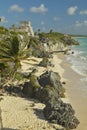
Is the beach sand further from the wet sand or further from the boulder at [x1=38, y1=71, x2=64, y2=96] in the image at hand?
the boulder at [x1=38, y1=71, x2=64, y2=96]

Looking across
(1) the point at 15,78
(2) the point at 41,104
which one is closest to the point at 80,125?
(2) the point at 41,104

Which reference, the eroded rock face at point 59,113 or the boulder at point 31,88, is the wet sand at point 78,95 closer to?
the eroded rock face at point 59,113

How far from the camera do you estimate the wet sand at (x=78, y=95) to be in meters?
31.2

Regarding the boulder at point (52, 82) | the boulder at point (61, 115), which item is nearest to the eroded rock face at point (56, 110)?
the boulder at point (61, 115)

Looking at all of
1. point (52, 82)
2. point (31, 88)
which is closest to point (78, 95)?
point (52, 82)

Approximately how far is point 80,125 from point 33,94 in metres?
9.98

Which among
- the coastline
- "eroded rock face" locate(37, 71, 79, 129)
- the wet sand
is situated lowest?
the wet sand

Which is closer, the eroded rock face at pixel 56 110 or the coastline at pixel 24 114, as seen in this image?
the coastline at pixel 24 114

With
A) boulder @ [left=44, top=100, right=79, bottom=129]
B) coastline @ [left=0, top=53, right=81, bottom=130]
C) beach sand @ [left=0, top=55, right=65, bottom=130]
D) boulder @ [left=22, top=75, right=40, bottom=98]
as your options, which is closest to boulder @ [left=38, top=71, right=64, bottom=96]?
coastline @ [left=0, top=53, right=81, bottom=130]

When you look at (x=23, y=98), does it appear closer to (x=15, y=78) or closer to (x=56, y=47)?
(x=15, y=78)

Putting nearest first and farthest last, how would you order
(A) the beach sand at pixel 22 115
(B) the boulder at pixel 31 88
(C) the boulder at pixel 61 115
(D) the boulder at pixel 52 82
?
(A) the beach sand at pixel 22 115 < (C) the boulder at pixel 61 115 < (B) the boulder at pixel 31 88 < (D) the boulder at pixel 52 82

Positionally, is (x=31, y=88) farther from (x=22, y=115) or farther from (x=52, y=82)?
(x=22, y=115)

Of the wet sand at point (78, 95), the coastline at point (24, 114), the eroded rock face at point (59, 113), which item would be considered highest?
the eroded rock face at point (59, 113)

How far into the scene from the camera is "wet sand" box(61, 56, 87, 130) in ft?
102
